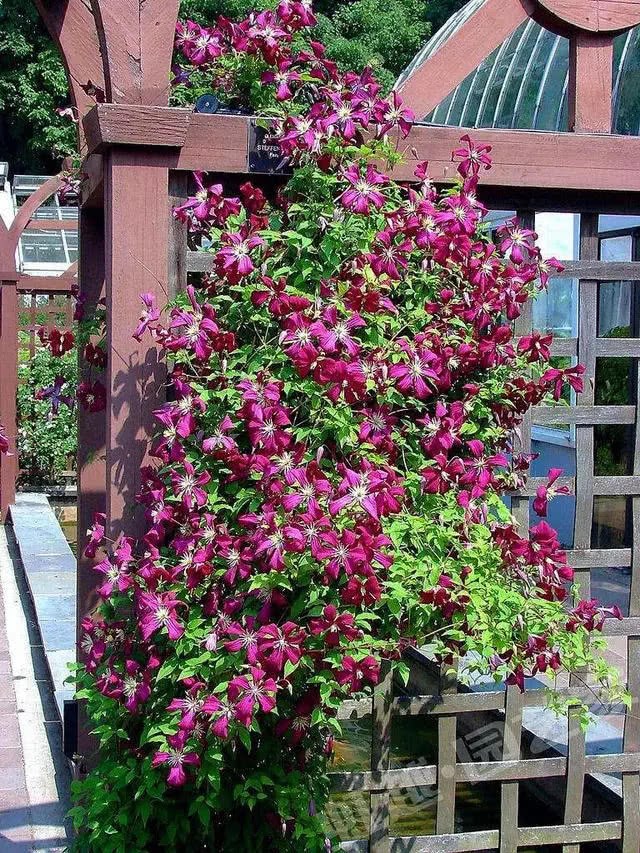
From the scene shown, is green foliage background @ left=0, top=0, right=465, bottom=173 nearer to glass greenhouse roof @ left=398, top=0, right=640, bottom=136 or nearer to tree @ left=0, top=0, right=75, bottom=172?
tree @ left=0, top=0, right=75, bottom=172

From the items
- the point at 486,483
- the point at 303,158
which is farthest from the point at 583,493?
the point at 303,158

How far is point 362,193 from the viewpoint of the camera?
8.18 ft

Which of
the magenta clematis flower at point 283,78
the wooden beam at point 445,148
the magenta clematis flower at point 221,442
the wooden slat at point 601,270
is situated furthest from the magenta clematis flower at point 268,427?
the wooden slat at point 601,270

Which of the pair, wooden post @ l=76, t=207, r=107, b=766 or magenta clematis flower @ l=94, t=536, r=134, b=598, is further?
wooden post @ l=76, t=207, r=107, b=766

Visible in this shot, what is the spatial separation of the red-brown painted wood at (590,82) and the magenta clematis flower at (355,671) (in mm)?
1614

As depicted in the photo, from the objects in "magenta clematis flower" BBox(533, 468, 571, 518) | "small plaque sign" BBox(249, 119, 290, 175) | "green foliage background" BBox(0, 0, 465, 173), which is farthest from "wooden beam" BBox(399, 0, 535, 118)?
"green foliage background" BBox(0, 0, 465, 173)

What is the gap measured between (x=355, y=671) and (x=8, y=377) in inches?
321

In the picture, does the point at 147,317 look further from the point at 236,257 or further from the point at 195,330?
the point at 236,257

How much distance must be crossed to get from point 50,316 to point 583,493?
11.7m

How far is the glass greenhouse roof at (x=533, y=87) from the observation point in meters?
7.41

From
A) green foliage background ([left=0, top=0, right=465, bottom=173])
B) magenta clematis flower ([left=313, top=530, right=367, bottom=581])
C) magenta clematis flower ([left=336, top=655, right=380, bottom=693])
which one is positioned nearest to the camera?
magenta clematis flower ([left=313, top=530, right=367, bottom=581])

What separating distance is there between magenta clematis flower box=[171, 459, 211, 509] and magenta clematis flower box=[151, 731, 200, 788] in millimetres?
492

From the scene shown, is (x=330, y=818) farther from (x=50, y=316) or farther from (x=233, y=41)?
(x=50, y=316)

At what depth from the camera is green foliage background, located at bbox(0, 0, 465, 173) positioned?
2078cm
